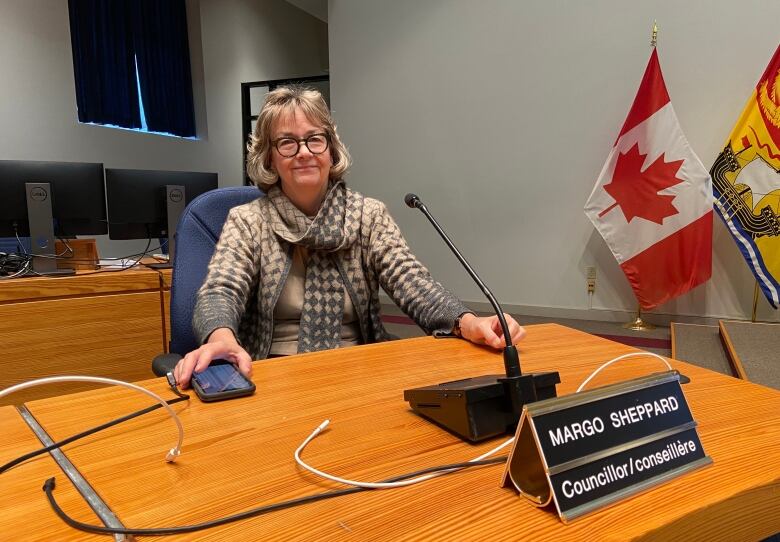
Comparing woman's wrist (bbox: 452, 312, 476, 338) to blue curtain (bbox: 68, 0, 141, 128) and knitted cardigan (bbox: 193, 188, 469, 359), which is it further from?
blue curtain (bbox: 68, 0, 141, 128)

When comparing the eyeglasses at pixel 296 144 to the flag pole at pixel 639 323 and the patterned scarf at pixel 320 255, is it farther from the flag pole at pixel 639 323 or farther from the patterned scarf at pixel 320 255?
the flag pole at pixel 639 323

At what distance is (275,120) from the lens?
145cm

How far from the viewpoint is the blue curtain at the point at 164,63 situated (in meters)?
4.92

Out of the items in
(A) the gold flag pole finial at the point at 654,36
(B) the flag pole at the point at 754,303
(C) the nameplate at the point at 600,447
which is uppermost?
(A) the gold flag pole finial at the point at 654,36

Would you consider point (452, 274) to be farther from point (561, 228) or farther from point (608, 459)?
point (608, 459)

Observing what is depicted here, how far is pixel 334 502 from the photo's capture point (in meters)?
0.55

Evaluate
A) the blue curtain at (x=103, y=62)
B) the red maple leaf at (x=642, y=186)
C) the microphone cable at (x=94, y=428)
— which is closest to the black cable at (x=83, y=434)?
the microphone cable at (x=94, y=428)

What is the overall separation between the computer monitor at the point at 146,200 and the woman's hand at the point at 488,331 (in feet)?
5.68

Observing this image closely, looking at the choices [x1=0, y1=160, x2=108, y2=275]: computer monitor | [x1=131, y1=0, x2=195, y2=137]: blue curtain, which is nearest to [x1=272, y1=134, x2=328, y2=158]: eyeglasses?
[x1=0, y1=160, x2=108, y2=275]: computer monitor

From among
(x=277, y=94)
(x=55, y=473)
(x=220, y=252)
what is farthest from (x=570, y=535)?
(x=277, y=94)

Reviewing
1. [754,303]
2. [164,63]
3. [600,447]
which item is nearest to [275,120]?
[600,447]

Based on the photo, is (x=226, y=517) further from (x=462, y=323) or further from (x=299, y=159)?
(x=299, y=159)

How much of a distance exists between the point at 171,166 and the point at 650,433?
210 inches

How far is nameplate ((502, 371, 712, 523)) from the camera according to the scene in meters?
0.53
